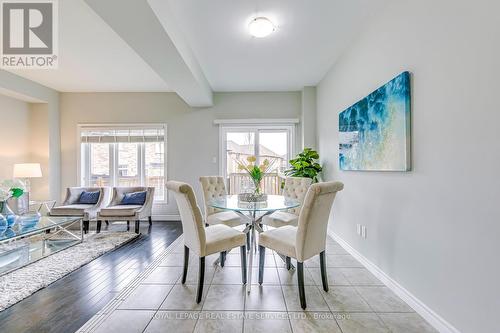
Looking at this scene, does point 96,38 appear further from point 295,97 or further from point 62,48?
point 295,97

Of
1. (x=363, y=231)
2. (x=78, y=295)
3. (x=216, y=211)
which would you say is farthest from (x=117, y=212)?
(x=363, y=231)

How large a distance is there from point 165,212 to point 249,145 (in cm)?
232

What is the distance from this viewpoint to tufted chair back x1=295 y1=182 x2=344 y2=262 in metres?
1.87

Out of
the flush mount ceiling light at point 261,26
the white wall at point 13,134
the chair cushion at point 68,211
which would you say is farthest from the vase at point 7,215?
the flush mount ceiling light at point 261,26

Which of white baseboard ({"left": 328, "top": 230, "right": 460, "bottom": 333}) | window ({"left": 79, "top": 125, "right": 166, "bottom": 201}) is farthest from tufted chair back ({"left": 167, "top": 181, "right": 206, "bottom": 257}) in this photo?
window ({"left": 79, "top": 125, "right": 166, "bottom": 201})

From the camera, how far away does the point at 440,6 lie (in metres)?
1.65

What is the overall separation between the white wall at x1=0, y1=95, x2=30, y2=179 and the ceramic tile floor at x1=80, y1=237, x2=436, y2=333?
157 inches

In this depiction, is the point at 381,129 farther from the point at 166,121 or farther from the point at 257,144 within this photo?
the point at 166,121

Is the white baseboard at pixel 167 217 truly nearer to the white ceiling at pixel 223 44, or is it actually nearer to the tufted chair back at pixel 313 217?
the white ceiling at pixel 223 44

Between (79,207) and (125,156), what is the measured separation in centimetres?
141

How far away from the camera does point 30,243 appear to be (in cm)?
337

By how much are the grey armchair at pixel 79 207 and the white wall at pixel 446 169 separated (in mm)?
4383

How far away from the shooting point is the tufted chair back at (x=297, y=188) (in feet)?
10.4

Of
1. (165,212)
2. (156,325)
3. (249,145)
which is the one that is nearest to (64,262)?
(156,325)
